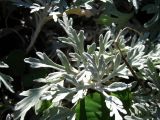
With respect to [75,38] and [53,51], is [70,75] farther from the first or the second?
[53,51]

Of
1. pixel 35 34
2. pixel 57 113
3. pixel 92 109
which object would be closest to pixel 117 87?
pixel 92 109

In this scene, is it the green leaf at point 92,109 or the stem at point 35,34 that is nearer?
the green leaf at point 92,109

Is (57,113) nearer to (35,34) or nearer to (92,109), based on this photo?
(92,109)

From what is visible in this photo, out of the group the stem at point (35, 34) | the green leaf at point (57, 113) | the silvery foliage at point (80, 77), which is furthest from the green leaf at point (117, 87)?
the stem at point (35, 34)

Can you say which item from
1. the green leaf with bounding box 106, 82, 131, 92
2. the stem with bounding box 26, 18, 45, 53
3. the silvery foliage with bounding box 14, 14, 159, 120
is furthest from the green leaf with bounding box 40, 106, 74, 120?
the stem with bounding box 26, 18, 45, 53

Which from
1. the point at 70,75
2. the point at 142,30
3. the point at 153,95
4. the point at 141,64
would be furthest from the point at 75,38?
the point at 142,30

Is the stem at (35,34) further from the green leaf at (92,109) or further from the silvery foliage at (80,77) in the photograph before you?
the green leaf at (92,109)

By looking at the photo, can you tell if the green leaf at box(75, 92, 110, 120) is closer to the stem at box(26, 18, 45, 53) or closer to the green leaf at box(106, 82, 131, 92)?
the green leaf at box(106, 82, 131, 92)

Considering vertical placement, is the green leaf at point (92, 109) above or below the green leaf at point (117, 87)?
below
